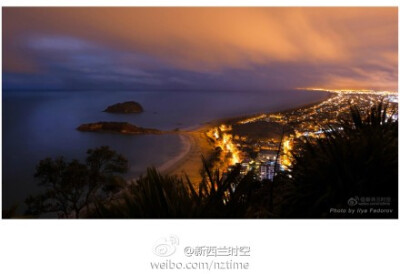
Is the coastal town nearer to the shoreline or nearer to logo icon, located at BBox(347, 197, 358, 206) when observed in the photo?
the shoreline

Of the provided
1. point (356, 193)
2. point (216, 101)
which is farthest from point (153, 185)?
point (216, 101)

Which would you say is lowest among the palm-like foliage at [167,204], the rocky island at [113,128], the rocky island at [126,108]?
the palm-like foliage at [167,204]

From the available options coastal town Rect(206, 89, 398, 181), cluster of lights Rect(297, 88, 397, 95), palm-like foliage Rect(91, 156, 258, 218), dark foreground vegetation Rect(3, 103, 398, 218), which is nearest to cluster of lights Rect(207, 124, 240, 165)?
coastal town Rect(206, 89, 398, 181)

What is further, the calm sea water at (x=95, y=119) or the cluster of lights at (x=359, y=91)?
the calm sea water at (x=95, y=119)

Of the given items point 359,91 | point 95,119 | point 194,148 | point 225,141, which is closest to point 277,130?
point 225,141
